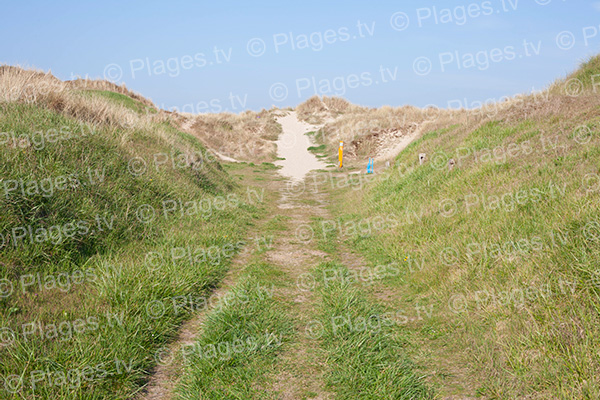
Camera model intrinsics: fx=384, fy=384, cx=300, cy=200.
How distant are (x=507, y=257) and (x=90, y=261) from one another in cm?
579

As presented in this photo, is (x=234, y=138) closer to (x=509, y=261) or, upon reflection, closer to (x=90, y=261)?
(x=90, y=261)

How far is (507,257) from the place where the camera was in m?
5.08

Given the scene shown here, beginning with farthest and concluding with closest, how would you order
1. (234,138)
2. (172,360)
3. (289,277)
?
1. (234,138)
2. (289,277)
3. (172,360)

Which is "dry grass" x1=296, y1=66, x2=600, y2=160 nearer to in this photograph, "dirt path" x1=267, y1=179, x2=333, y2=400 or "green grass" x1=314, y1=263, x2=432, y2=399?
"dirt path" x1=267, y1=179, x2=333, y2=400

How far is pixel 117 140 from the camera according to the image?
29.7ft

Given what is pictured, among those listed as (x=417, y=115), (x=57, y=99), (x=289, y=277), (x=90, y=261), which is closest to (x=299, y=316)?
(x=289, y=277)

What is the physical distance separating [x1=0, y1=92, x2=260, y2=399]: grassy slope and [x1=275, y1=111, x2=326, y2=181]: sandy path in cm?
1242

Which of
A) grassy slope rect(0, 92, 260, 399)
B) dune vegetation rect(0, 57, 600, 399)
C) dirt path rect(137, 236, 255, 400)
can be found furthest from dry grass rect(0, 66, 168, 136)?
dirt path rect(137, 236, 255, 400)

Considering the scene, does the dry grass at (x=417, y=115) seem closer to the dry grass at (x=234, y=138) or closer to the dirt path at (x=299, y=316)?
the dry grass at (x=234, y=138)

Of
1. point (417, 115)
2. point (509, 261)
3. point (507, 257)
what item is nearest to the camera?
point (509, 261)

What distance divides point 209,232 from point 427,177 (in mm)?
6122

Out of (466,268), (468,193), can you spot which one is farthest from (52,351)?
(468,193)

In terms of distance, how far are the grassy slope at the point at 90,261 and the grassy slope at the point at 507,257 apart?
2.97 m

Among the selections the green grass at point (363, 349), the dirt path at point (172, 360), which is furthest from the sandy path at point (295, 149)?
the dirt path at point (172, 360)
